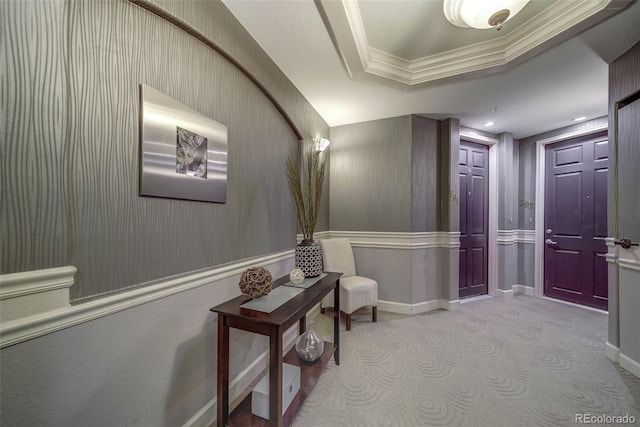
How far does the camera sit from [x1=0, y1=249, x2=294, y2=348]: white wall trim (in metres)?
0.69

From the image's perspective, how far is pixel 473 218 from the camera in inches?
140

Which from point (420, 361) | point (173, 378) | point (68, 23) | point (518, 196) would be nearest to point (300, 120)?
point (68, 23)

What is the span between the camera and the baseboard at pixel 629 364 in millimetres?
1771

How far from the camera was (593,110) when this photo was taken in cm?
280

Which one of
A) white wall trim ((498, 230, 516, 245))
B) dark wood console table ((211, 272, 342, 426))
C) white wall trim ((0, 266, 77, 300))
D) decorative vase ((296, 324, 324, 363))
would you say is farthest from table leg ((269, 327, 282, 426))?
white wall trim ((498, 230, 516, 245))

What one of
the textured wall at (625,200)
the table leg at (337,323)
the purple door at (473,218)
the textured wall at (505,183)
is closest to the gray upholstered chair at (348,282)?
the table leg at (337,323)

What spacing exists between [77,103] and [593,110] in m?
4.64

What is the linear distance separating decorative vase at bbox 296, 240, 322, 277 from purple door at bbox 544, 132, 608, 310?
379 cm

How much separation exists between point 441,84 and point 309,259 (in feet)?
6.96

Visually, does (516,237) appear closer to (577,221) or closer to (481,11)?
(577,221)

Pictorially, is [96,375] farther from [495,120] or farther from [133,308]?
[495,120]

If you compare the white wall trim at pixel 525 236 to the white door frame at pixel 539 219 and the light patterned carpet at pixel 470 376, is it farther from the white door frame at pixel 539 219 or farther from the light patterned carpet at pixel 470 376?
the light patterned carpet at pixel 470 376

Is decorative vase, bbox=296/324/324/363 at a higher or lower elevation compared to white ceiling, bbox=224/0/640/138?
lower

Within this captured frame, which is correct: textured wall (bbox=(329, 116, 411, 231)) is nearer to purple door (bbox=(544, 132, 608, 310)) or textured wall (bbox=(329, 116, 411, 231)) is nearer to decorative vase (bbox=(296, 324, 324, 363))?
decorative vase (bbox=(296, 324, 324, 363))
